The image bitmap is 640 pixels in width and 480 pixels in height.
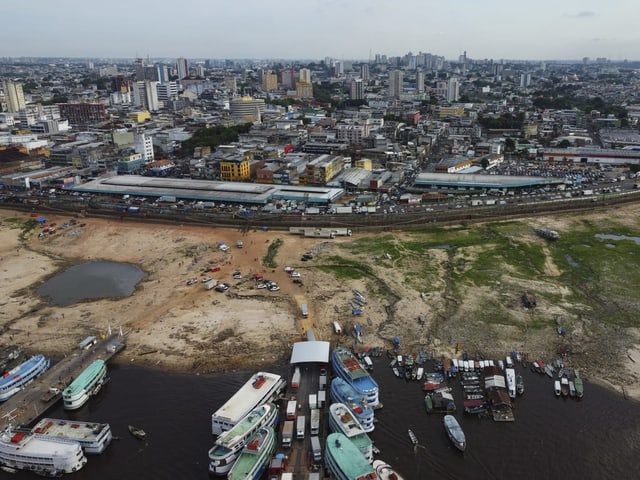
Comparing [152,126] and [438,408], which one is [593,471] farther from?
[152,126]

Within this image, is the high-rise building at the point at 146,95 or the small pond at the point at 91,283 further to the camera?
the high-rise building at the point at 146,95

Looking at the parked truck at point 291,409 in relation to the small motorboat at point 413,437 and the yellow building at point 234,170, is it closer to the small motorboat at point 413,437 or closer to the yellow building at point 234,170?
the small motorboat at point 413,437

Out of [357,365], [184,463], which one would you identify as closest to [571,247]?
[357,365]

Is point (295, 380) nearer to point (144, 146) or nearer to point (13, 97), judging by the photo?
point (144, 146)

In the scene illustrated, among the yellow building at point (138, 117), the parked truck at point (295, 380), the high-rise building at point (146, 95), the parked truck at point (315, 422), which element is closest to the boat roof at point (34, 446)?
the parked truck at point (295, 380)

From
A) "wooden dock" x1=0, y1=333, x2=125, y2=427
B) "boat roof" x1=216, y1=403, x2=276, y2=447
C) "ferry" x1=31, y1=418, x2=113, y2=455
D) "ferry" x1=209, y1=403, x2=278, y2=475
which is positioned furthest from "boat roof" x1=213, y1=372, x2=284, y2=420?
"wooden dock" x1=0, y1=333, x2=125, y2=427

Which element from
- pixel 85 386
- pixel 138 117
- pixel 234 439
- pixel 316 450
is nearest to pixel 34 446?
pixel 85 386
